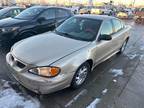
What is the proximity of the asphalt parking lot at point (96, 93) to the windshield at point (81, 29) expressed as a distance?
3.59 ft

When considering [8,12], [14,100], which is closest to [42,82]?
[14,100]

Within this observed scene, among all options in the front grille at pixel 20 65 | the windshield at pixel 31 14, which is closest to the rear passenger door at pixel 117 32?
the front grille at pixel 20 65

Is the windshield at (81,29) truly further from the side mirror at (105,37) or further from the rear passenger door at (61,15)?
the rear passenger door at (61,15)

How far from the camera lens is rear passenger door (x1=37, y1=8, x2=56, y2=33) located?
6735mm

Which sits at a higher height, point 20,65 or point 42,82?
point 20,65

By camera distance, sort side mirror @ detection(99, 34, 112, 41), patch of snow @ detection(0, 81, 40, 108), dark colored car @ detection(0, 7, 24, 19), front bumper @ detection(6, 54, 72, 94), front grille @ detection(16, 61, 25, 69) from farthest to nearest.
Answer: dark colored car @ detection(0, 7, 24, 19) → side mirror @ detection(99, 34, 112, 41) → front grille @ detection(16, 61, 25, 69) → patch of snow @ detection(0, 81, 40, 108) → front bumper @ detection(6, 54, 72, 94)

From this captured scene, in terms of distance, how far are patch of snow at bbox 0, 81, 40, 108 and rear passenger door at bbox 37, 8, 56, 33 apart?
3.27 meters

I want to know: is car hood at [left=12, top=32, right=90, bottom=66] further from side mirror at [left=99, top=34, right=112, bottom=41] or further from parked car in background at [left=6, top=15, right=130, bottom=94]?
side mirror at [left=99, top=34, right=112, bottom=41]

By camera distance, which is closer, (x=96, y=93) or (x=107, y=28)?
(x=96, y=93)

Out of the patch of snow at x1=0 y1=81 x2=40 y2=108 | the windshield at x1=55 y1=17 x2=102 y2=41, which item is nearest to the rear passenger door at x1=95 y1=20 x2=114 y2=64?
the windshield at x1=55 y1=17 x2=102 y2=41

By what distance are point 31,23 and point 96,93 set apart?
366cm

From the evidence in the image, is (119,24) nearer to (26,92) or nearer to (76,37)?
(76,37)

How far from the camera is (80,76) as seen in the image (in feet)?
13.4

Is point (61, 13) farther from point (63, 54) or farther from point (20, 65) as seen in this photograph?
point (20, 65)
